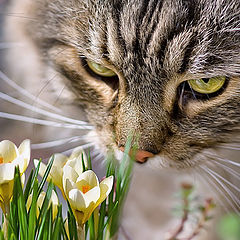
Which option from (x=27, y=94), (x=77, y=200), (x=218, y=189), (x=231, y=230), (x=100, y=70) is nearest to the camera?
(x=77, y=200)

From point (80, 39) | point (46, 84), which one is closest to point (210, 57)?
point (80, 39)

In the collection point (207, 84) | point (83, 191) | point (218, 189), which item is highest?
point (207, 84)

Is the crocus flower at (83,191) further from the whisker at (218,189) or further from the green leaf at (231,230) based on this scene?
the whisker at (218,189)

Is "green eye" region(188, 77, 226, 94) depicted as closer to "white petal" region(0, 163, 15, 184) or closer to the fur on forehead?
the fur on forehead

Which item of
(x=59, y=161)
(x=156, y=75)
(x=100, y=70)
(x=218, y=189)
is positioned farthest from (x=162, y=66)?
A: (x=218, y=189)

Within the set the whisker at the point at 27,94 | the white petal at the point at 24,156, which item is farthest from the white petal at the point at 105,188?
the whisker at the point at 27,94

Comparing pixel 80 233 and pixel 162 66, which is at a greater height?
pixel 162 66

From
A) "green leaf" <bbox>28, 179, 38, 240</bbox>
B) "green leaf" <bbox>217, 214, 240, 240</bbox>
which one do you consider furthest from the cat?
"green leaf" <bbox>28, 179, 38, 240</bbox>

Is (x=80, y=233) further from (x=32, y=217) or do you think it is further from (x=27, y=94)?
(x=27, y=94)
